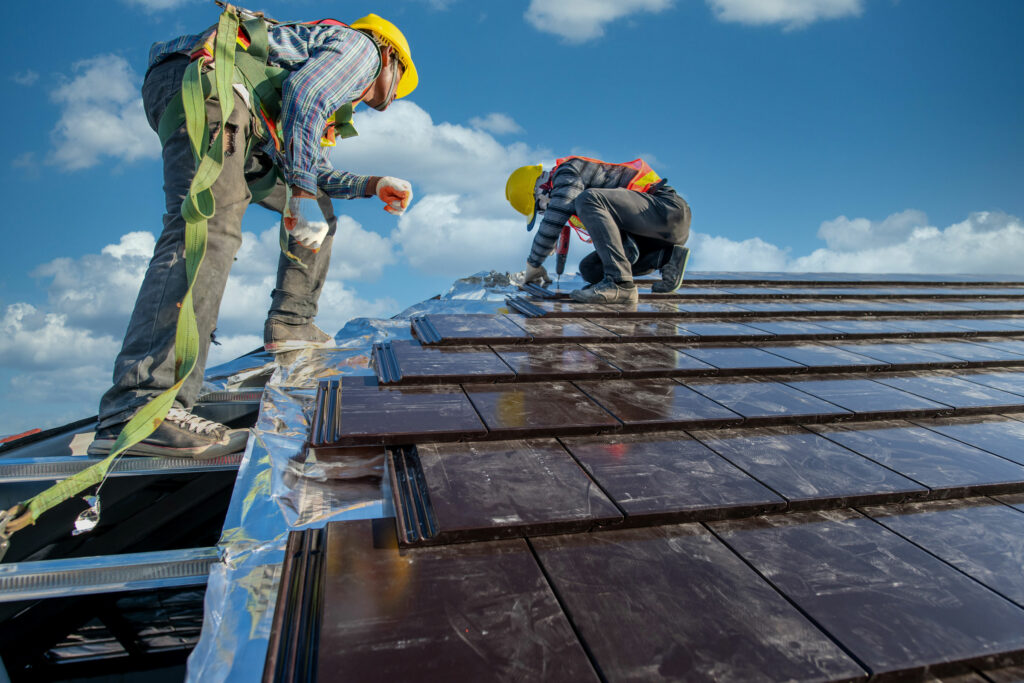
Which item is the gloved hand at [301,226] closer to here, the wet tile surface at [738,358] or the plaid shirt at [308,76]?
the plaid shirt at [308,76]

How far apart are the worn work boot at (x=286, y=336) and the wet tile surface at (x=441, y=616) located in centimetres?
256

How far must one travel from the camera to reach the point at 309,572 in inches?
55.7

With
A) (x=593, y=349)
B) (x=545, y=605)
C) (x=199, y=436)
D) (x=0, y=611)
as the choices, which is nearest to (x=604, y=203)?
(x=593, y=349)

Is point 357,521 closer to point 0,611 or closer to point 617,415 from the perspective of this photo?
point 617,415

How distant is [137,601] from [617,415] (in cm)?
245

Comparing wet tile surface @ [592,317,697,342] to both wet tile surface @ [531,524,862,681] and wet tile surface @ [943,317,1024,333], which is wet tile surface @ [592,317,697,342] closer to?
wet tile surface @ [531,524,862,681]

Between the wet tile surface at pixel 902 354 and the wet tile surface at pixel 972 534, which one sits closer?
the wet tile surface at pixel 972 534

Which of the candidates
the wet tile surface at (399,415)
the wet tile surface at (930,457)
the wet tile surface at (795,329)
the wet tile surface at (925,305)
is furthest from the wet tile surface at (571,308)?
the wet tile surface at (925,305)

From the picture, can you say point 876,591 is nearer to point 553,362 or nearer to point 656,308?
point 553,362

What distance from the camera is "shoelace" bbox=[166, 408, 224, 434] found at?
229 centimetres

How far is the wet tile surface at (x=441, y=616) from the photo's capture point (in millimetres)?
1138

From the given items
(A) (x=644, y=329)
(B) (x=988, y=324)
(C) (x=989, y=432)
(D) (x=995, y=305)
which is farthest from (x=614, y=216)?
(D) (x=995, y=305)

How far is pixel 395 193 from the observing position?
334 centimetres

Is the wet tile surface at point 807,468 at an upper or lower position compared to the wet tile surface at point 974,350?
lower
